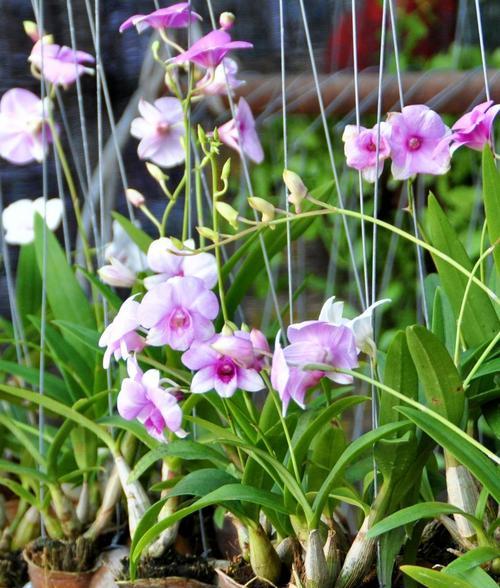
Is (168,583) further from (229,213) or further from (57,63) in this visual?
(57,63)

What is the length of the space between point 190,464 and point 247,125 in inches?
14.4

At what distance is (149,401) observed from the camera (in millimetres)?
888

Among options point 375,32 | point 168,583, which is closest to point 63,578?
point 168,583

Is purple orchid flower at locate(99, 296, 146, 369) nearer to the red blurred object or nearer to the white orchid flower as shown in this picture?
the white orchid flower

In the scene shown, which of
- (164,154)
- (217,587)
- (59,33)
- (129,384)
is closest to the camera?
(129,384)

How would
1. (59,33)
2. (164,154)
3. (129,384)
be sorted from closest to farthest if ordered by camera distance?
(129,384) → (164,154) → (59,33)

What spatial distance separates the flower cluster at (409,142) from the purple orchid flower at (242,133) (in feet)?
0.62

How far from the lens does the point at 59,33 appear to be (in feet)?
6.77

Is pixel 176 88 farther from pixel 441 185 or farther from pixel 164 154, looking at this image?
pixel 441 185

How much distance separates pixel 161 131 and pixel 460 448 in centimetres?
53

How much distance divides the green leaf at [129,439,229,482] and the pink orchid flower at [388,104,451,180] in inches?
12.4

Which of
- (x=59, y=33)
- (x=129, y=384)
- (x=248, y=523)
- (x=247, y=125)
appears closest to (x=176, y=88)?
(x=247, y=125)

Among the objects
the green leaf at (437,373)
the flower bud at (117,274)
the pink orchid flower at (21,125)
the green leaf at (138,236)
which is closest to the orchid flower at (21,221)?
the pink orchid flower at (21,125)

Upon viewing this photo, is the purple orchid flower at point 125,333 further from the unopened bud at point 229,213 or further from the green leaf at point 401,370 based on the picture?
the green leaf at point 401,370
